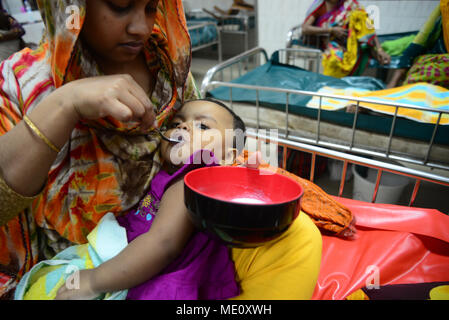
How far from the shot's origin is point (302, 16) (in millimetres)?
3949

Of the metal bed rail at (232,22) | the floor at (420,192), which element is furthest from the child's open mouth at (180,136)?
the metal bed rail at (232,22)

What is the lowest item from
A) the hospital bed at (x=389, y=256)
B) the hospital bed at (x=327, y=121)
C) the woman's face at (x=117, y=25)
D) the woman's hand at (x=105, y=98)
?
the hospital bed at (x=389, y=256)

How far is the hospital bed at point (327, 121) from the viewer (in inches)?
52.9

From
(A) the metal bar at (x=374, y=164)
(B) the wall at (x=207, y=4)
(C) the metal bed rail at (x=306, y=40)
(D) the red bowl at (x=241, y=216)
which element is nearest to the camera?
(D) the red bowl at (x=241, y=216)

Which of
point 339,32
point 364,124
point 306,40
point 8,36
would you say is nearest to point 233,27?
point 306,40

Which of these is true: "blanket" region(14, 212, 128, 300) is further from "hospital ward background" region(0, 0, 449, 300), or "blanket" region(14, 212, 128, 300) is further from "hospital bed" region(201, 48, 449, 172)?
"hospital bed" region(201, 48, 449, 172)

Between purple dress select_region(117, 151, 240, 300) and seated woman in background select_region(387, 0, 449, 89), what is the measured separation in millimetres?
2049

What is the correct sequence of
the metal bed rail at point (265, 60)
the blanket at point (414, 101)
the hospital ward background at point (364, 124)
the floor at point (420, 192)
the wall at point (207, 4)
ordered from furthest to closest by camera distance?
the wall at point (207, 4)
the floor at point (420, 192)
the metal bed rail at point (265, 60)
the blanket at point (414, 101)
the hospital ward background at point (364, 124)

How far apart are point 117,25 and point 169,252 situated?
51cm

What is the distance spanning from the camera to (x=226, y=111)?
1005mm

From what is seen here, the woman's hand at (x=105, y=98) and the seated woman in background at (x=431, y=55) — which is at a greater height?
the woman's hand at (x=105, y=98)

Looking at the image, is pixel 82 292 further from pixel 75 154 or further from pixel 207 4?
pixel 207 4

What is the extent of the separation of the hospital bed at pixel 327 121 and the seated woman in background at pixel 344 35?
515 millimetres

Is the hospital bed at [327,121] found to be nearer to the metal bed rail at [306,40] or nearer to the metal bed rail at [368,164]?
the metal bed rail at [368,164]
